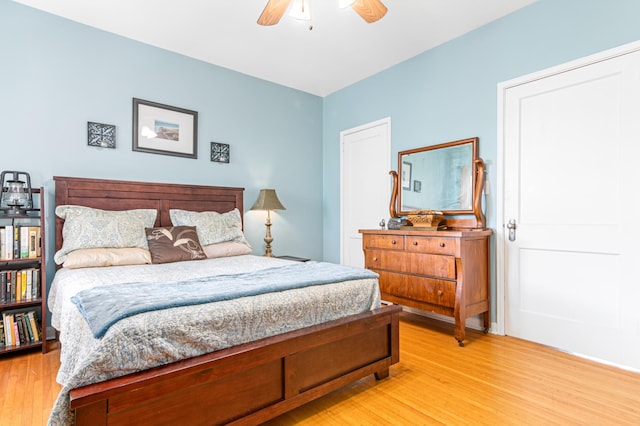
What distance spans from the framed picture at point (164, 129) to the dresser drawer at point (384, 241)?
2.08 m

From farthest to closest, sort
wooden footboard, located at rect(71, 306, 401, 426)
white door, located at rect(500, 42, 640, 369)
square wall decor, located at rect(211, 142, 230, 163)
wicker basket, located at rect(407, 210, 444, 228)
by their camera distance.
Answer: square wall decor, located at rect(211, 142, 230, 163), wicker basket, located at rect(407, 210, 444, 228), white door, located at rect(500, 42, 640, 369), wooden footboard, located at rect(71, 306, 401, 426)

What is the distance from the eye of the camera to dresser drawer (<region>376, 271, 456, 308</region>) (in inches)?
108

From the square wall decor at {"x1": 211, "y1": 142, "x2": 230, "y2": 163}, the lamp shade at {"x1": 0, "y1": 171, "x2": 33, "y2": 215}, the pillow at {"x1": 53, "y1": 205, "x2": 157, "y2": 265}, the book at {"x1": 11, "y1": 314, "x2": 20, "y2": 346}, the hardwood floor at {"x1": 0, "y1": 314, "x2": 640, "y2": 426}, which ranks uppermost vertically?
the square wall decor at {"x1": 211, "y1": 142, "x2": 230, "y2": 163}

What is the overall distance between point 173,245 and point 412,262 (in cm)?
207

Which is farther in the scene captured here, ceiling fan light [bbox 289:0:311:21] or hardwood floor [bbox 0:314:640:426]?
ceiling fan light [bbox 289:0:311:21]

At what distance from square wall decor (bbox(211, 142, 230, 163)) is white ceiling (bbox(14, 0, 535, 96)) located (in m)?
0.91

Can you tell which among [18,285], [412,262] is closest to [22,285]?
[18,285]

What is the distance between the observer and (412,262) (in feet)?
9.98

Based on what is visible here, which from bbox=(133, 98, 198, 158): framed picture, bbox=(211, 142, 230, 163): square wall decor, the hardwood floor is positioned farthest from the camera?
bbox=(211, 142, 230, 163): square wall decor

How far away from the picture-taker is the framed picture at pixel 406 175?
3661 mm

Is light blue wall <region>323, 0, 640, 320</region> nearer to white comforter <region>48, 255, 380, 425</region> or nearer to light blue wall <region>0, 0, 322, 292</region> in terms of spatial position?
light blue wall <region>0, 0, 322, 292</region>

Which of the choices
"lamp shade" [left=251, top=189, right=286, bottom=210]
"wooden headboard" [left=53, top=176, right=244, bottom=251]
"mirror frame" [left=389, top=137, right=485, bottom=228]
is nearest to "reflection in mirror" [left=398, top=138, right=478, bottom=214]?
"mirror frame" [left=389, top=137, right=485, bottom=228]

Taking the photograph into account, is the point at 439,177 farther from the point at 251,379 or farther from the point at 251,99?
the point at 251,379

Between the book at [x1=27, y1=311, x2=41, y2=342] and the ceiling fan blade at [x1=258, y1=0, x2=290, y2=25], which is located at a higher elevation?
the ceiling fan blade at [x1=258, y1=0, x2=290, y2=25]
